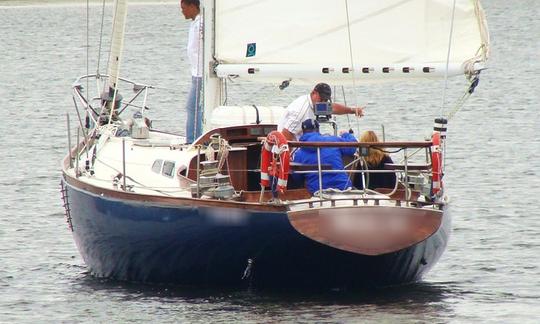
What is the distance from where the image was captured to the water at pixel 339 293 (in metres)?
21.1

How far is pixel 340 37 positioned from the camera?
76.3 feet

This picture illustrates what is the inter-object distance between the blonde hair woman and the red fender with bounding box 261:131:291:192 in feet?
3.85

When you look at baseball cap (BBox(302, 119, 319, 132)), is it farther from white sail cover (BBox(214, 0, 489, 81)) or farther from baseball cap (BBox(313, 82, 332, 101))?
white sail cover (BBox(214, 0, 489, 81))

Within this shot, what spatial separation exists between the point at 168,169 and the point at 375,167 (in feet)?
8.40

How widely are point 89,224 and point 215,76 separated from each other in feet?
7.85

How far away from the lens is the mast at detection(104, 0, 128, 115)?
25984mm

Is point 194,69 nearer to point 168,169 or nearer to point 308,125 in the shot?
point 168,169

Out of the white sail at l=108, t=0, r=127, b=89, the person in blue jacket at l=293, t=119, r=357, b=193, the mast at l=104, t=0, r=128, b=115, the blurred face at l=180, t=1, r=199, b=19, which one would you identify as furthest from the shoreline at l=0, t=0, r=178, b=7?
the person in blue jacket at l=293, t=119, r=357, b=193

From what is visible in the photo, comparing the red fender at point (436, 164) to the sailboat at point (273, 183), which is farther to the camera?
the red fender at point (436, 164)

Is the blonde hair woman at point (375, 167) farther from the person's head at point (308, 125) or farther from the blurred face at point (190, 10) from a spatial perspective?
the blurred face at point (190, 10)

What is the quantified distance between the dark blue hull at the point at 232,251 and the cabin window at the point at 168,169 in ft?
2.71

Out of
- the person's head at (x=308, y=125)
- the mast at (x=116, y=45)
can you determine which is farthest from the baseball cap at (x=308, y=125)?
the mast at (x=116, y=45)

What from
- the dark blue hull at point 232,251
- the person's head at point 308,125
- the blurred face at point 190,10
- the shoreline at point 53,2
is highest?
the shoreline at point 53,2

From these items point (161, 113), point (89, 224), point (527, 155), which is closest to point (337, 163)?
point (89, 224)
